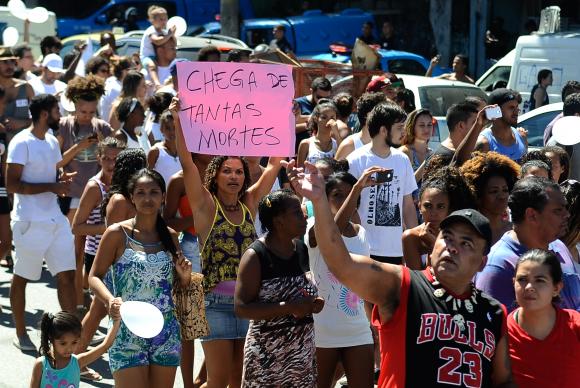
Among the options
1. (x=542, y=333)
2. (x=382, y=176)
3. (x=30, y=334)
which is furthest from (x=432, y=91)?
(x=542, y=333)

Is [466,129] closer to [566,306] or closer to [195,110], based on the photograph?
[195,110]

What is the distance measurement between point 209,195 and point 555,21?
10089mm

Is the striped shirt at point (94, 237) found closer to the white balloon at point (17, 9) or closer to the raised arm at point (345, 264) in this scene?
the raised arm at point (345, 264)

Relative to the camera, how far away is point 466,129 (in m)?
8.95

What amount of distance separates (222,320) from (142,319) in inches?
37.0

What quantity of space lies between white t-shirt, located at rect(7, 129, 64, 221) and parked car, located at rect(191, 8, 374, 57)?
558 inches

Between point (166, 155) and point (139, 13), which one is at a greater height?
point (139, 13)

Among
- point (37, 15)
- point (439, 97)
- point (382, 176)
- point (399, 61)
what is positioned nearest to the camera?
point (382, 176)

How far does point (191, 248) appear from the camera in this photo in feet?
23.6

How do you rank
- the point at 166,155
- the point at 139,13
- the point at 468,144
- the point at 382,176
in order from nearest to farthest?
1. the point at 382,176
2. the point at 468,144
3. the point at 166,155
4. the point at 139,13

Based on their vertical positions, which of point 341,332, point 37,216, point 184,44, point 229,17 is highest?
point 229,17

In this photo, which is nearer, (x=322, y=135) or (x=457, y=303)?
(x=457, y=303)

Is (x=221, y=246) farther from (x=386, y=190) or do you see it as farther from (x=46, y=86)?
(x=46, y=86)

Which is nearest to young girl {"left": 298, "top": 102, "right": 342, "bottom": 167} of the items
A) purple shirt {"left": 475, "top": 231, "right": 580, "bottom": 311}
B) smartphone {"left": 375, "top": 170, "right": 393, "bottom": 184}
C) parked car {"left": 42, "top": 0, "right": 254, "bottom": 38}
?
smartphone {"left": 375, "top": 170, "right": 393, "bottom": 184}
